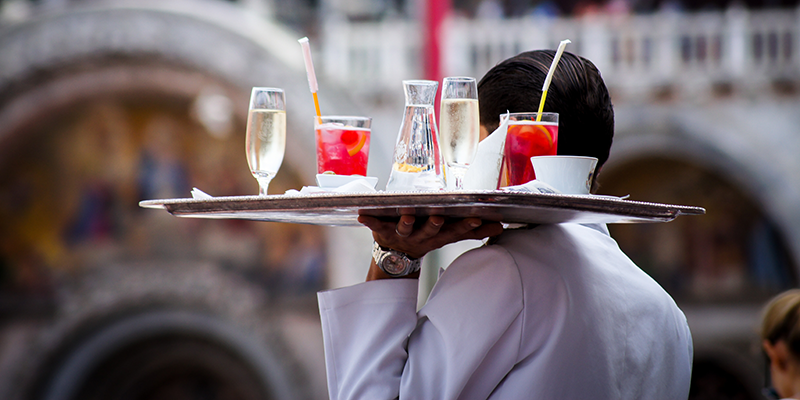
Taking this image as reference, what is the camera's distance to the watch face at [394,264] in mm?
1253

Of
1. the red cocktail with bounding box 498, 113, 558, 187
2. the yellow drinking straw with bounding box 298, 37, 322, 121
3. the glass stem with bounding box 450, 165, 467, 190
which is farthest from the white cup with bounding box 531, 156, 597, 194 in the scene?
the yellow drinking straw with bounding box 298, 37, 322, 121

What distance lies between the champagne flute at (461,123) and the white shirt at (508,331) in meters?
0.16

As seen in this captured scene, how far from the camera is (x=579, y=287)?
3.98ft

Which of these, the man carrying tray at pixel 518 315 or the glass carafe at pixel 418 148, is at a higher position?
A: the glass carafe at pixel 418 148

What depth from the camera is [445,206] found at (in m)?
1.05

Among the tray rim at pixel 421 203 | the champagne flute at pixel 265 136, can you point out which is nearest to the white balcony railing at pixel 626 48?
the champagne flute at pixel 265 136

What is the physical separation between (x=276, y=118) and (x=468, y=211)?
0.57m

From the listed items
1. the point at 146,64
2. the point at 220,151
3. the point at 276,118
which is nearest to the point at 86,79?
the point at 146,64

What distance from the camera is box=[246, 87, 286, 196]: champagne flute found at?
1.50 meters

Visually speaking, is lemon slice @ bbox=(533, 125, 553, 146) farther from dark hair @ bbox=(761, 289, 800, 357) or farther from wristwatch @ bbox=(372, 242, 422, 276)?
dark hair @ bbox=(761, 289, 800, 357)

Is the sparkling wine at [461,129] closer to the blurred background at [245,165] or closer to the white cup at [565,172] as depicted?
the white cup at [565,172]

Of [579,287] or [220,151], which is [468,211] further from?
[220,151]

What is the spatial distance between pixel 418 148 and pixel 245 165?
27.5ft

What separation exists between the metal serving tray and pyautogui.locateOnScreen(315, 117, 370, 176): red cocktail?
0.42 ft
